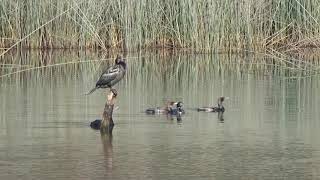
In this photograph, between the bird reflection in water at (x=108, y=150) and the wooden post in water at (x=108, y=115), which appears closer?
the bird reflection in water at (x=108, y=150)

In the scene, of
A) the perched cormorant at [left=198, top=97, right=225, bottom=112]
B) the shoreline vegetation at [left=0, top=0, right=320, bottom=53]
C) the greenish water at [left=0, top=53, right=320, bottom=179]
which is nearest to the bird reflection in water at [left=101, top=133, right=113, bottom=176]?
the greenish water at [left=0, top=53, right=320, bottom=179]

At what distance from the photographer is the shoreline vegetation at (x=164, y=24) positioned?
23.2m

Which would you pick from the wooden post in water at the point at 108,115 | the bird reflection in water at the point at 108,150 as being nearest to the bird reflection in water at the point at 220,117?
the wooden post in water at the point at 108,115

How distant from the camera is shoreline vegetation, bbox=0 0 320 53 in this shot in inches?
912

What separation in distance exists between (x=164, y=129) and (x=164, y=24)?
42.8 feet

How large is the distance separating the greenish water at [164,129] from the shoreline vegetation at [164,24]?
482 centimetres

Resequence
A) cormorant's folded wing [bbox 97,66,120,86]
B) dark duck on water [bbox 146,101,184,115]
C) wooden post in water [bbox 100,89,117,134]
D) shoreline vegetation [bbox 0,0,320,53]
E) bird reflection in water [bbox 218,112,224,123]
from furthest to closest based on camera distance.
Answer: shoreline vegetation [bbox 0,0,320,53] → dark duck on water [bbox 146,101,184,115] → bird reflection in water [bbox 218,112,224,123] → cormorant's folded wing [bbox 97,66,120,86] → wooden post in water [bbox 100,89,117,134]

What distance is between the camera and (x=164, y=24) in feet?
79.0

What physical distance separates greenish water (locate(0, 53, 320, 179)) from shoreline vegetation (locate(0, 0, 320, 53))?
4819 millimetres

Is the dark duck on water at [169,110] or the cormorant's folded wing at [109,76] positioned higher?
the cormorant's folded wing at [109,76]

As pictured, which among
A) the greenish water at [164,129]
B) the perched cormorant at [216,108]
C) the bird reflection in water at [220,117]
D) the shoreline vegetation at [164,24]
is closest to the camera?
the greenish water at [164,129]

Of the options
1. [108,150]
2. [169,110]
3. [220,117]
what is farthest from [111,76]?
[108,150]

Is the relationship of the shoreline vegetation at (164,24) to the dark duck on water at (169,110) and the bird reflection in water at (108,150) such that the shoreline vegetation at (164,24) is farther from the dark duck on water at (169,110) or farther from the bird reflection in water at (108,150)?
the bird reflection in water at (108,150)

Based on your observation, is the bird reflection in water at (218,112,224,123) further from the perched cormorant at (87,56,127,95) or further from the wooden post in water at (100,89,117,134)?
the wooden post in water at (100,89,117,134)
